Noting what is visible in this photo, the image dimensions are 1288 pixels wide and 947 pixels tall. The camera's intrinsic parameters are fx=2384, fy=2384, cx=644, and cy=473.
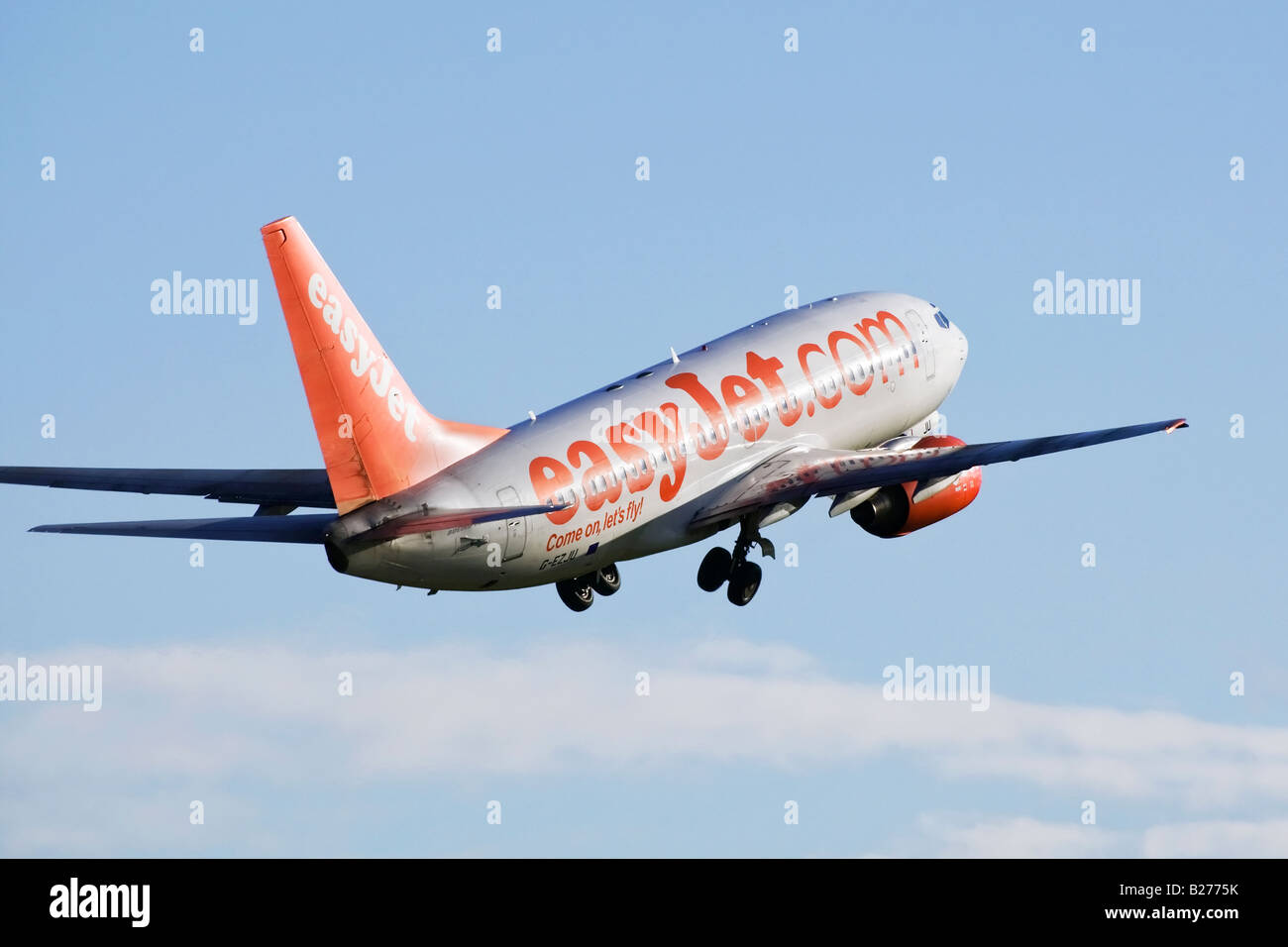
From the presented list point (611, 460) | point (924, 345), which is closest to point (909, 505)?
point (924, 345)

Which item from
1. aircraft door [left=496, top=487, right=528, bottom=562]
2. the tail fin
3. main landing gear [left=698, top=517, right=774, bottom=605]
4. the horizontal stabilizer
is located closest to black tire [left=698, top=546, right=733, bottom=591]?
main landing gear [left=698, top=517, right=774, bottom=605]

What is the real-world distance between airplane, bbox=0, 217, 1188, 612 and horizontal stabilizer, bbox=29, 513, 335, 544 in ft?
0.18

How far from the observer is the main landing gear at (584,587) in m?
64.3

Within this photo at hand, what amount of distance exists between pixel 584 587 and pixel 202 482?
1059 centimetres

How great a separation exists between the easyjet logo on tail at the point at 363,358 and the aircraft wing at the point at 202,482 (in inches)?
333

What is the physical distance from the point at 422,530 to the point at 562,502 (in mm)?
4949

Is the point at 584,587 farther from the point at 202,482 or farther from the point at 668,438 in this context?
the point at 202,482

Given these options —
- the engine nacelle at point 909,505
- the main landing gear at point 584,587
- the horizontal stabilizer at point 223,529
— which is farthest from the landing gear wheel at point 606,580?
the horizontal stabilizer at point 223,529

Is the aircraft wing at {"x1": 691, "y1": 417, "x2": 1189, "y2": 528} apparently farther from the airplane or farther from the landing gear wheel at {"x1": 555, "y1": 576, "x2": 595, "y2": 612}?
the landing gear wheel at {"x1": 555, "y1": 576, "x2": 595, "y2": 612}

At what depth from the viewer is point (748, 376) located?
64.9m

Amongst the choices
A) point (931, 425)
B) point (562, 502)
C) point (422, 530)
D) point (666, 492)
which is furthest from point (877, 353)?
point (422, 530)

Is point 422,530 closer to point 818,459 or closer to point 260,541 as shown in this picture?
point 260,541

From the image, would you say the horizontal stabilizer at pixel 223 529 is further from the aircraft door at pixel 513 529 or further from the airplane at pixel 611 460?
the aircraft door at pixel 513 529

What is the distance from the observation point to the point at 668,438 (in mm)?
61406
